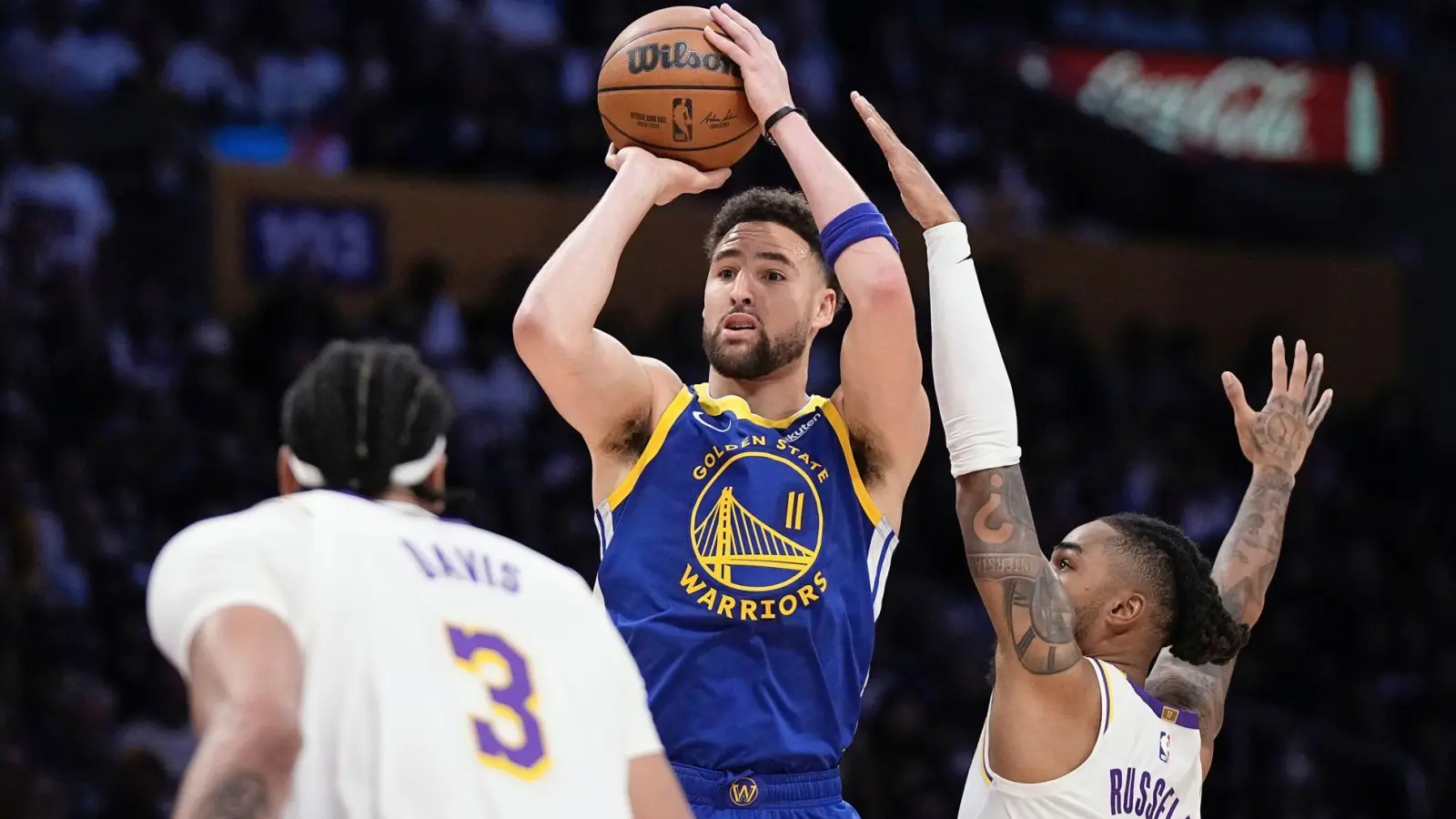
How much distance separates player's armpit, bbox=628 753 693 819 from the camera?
3.11 meters

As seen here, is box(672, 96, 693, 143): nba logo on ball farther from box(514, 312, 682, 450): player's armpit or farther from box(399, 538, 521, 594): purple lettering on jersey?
box(399, 538, 521, 594): purple lettering on jersey

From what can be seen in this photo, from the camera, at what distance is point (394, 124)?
42.2ft

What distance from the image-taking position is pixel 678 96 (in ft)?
14.9

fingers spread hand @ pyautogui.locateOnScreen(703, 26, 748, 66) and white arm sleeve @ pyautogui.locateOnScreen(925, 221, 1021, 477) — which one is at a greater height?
fingers spread hand @ pyautogui.locateOnScreen(703, 26, 748, 66)

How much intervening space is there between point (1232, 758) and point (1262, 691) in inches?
46.7

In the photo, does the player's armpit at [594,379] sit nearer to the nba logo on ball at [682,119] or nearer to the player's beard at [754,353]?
the player's beard at [754,353]

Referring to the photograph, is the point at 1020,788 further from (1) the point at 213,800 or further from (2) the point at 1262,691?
(2) the point at 1262,691

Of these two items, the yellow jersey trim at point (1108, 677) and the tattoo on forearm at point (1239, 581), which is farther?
the tattoo on forearm at point (1239, 581)

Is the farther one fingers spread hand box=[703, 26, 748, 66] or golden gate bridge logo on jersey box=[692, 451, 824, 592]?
fingers spread hand box=[703, 26, 748, 66]

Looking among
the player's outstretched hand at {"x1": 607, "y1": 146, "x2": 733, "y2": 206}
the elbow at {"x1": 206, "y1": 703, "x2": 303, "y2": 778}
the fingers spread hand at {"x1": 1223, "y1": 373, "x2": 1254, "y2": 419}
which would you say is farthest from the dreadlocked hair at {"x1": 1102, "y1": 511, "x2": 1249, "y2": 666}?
the elbow at {"x1": 206, "y1": 703, "x2": 303, "y2": 778}

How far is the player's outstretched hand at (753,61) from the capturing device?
4.54m

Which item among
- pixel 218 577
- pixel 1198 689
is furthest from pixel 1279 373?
pixel 218 577

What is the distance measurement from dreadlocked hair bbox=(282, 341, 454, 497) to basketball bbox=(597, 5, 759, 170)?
68.0 inches

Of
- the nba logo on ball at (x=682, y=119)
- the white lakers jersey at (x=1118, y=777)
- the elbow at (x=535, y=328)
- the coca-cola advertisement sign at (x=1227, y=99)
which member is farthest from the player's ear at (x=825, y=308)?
the coca-cola advertisement sign at (x=1227, y=99)
